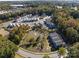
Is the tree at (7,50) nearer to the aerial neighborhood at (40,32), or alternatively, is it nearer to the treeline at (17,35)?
the aerial neighborhood at (40,32)

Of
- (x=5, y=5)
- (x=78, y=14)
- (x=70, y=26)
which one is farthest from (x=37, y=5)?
(x=70, y=26)

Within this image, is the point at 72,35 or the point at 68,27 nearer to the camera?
the point at 72,35

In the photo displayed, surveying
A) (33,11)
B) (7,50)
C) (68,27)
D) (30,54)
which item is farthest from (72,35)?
(33,11)

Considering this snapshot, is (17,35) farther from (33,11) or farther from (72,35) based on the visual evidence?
(33,11)

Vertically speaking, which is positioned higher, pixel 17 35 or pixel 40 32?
pixel 17 35

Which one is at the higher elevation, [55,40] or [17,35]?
[17,35]

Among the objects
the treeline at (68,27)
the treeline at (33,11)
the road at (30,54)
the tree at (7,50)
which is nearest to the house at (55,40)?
the treeline at (68,27)

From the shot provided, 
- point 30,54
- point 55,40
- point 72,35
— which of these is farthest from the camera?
point 55,40

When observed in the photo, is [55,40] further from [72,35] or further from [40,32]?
[40,32]

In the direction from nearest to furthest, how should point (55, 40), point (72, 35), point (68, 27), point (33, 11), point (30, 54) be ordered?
point (30, 54) → point (72, 35) → point (55, 40) → point (68, 27) → point (33, 11)

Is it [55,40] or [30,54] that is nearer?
[30,54]

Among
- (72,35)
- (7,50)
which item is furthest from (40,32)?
(7,50)
